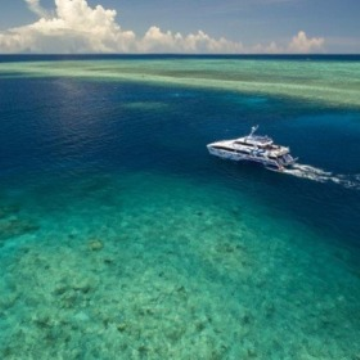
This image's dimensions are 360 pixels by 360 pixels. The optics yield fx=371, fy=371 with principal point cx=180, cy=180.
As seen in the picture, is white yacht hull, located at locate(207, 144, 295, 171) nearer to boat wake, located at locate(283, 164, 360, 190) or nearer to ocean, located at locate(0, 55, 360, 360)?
boat wake, located at locate(283, 164, 360, 190)

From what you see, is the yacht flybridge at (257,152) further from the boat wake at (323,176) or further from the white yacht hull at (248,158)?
the boat wake at (323,176)

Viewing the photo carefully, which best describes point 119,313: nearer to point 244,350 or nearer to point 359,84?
point 244,350

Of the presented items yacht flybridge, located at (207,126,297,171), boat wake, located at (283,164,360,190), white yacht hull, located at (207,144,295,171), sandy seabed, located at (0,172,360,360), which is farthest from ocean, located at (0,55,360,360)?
yacht flybridge, located at (207,126,297,171)

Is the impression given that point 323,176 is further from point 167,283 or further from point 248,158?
point 167,283

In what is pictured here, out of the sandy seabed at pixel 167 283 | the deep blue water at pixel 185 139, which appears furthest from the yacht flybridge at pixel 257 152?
the sandy seabed at pixel 167 283

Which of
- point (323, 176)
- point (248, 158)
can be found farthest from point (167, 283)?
point (248, 158)

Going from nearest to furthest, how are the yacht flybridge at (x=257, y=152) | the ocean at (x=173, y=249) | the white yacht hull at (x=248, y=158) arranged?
1. the ocean at (x=173, y=249)
2. the white yacht hull at (x=248, y=158)
3. the yacht flybridge at (x=257, y=152)

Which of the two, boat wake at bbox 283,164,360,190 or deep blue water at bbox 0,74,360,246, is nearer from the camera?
deep blue water at bbox 0,74,360,246
